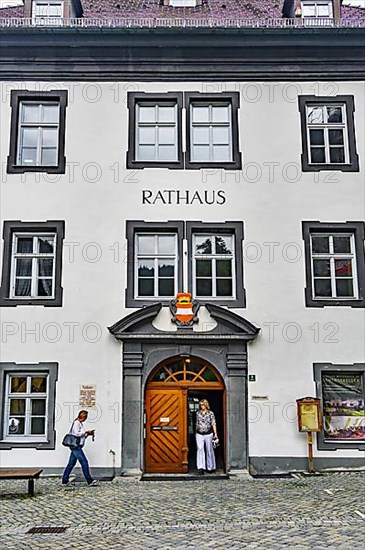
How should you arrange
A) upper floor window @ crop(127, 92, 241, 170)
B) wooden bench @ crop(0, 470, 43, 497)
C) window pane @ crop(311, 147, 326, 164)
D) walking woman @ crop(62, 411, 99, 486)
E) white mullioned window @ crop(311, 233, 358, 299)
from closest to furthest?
wooden bench @ crop(0, 470, 43, 497), walking woman @ crop(62, 411, 99, 486), white mullioned window @ crop(311, 233, 358, 299), upper floor window @ crop(127, 92, 241, 170), window pane @ crop(311, 147, 326, 164)

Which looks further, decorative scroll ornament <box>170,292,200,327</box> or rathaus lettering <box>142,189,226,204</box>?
rathaus lettering <box>142,189,226,204</box>

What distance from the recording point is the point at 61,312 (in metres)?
14.6

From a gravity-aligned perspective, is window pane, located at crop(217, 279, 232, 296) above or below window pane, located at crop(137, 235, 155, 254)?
below

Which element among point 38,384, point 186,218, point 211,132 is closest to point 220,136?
point 211,132

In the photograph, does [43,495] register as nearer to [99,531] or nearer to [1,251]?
[99,531]

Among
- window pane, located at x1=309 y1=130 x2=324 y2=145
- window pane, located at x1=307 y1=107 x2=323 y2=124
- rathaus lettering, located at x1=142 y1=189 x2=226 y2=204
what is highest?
window pane, located at x1=307 y1=107 x2=323 y2=124

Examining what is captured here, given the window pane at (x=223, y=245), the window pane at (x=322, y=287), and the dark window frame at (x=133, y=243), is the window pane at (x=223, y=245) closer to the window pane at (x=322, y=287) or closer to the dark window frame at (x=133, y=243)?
the dark window frame at (x=133, y=243)

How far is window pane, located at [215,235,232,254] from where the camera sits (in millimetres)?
15172

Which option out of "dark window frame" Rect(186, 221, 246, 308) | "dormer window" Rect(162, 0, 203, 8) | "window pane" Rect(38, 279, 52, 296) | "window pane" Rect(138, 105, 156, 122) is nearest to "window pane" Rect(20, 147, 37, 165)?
"window pane" Rect(138, 105, 156, 122)

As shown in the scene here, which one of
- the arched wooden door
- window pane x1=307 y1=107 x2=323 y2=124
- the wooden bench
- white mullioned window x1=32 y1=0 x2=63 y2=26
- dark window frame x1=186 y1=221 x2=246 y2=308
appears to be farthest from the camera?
white mullioned window x1=32 y1=0 x2=63 y2=26

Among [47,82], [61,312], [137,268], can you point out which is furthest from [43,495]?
[47,82]

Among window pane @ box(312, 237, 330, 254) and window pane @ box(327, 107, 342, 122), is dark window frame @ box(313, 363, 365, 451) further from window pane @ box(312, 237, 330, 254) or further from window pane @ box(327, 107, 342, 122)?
window pane @ box(327, 107, 342, 122)

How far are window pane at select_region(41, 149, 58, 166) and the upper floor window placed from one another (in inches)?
67.2

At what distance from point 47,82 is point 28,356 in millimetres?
6362
